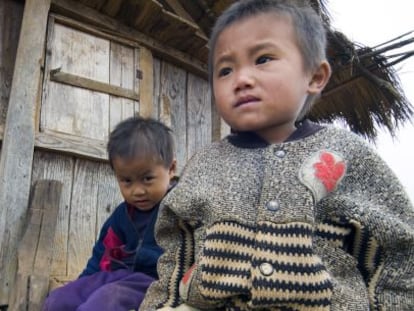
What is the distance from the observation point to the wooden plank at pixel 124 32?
3.65 m

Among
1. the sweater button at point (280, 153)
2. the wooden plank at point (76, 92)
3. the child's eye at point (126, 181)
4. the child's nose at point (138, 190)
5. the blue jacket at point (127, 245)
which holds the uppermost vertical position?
the wooden plank at point (76, 92)

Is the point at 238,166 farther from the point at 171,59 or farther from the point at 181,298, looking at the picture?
the point at 171,59

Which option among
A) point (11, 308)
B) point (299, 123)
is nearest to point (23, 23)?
point (11, 308)


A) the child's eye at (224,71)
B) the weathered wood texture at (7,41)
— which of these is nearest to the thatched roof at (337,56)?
the weathered wood texture at (7,41)

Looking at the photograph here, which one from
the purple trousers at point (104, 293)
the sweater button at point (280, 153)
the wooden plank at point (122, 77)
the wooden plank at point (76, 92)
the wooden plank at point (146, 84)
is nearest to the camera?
the sweater button at point (280, 153)

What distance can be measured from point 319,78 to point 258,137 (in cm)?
31

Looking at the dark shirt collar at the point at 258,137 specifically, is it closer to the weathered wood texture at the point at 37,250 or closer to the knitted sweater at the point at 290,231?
the knitted sweater at the point at 290,231

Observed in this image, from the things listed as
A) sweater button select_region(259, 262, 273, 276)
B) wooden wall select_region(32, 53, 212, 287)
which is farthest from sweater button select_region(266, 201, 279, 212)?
wooden wall select_region(32, 53, 212, 287)

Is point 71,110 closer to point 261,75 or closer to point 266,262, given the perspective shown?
point 261,75

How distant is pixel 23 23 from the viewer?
339cm

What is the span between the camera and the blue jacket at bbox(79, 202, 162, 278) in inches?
86.9

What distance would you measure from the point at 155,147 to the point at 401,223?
4.14 ft

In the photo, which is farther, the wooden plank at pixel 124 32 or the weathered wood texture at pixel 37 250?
the wooden plank at pixel 124 32

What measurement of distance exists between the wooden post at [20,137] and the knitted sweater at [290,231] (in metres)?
1.69
